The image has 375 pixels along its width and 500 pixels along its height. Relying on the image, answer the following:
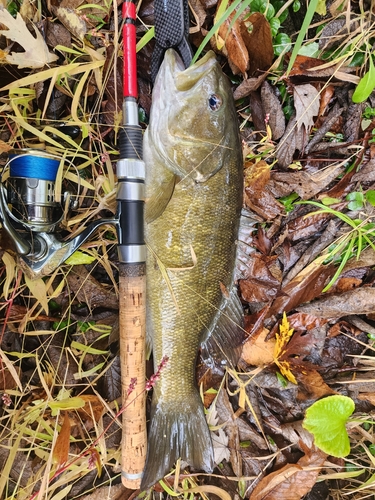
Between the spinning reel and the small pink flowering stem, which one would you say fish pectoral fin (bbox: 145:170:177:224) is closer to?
the spinning reel

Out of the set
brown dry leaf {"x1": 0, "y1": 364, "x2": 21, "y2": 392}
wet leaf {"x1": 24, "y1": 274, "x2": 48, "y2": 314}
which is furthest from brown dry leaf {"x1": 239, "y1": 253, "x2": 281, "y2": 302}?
brown dry leaf {"x1": 0, "y1": 364, "x2": 21, "y2": 392}

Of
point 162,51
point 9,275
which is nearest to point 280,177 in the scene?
point 162,51

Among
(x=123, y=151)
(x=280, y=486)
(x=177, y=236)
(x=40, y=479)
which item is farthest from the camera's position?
(x=280, y=486)

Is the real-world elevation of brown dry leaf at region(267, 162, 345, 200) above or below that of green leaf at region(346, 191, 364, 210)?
above

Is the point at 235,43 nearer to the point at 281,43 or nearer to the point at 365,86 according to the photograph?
the point at 281,43

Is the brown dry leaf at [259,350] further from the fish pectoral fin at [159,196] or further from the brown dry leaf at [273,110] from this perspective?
the brown dry leaf at [273,110]

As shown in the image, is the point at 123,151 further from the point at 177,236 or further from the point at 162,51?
the point at 162,51
